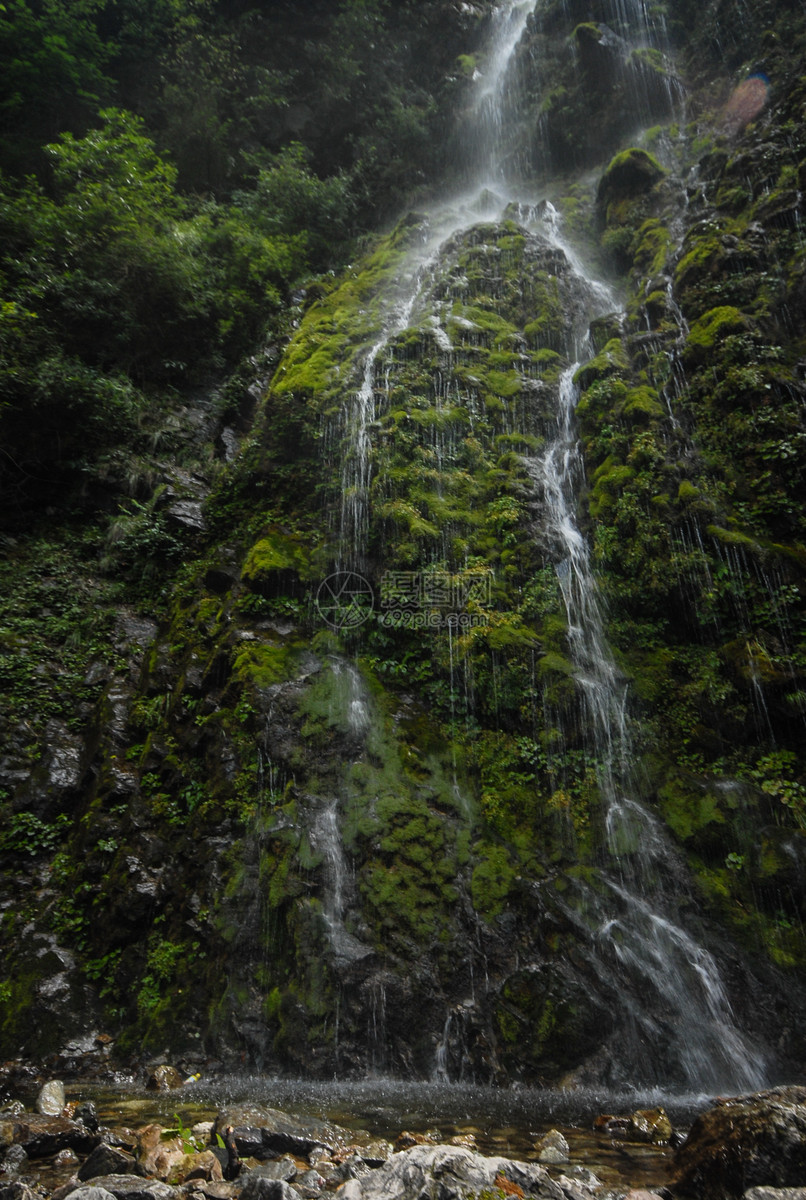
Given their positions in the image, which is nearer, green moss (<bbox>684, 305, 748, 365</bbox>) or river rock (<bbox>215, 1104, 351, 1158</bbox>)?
river rock (<bbox>215, 1104, 351, 1158</bbox>)

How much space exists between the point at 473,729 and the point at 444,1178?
16.7 feet

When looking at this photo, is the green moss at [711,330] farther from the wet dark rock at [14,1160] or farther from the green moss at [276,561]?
the wet dark rock at [14,1160]

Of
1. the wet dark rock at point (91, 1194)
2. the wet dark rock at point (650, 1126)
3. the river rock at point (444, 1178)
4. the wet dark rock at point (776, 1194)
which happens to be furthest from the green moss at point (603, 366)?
the wet dark rock at point (91, 1194)

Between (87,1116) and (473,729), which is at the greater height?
(473,729)

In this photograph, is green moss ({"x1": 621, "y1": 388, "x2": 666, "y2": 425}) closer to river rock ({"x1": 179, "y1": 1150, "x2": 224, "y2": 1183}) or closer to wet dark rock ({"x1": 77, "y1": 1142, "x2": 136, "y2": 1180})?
river rock ({"x1": 179, "y1": 1150, "x2": 224, "y2": 1183})

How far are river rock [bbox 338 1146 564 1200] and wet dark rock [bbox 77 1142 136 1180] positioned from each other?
1232 mm

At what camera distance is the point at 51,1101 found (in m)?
4.52

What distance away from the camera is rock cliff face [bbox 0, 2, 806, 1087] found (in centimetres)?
575

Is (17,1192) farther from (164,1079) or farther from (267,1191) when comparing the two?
(164,1079)

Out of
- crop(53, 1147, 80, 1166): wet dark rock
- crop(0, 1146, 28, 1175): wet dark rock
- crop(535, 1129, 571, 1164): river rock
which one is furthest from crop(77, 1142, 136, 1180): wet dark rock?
crop(535, 1129, 571, 1164): river rock

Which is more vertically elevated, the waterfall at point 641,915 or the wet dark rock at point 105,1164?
the waterfall at point 641,915

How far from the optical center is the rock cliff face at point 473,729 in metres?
5.75

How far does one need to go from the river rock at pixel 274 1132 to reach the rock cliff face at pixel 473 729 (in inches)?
60.8

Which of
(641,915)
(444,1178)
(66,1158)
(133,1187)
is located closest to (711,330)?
(641,915)
